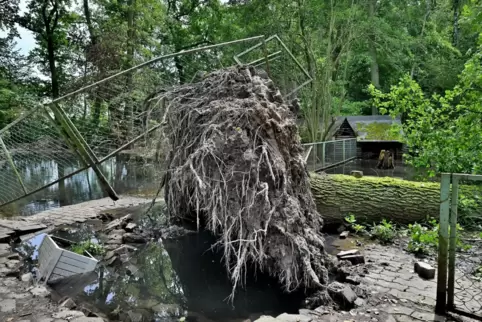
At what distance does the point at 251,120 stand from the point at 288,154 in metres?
0.68

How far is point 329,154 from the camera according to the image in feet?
39.2

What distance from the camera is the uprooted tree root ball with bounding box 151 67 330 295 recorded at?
3.42 meters

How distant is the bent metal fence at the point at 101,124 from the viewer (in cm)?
462

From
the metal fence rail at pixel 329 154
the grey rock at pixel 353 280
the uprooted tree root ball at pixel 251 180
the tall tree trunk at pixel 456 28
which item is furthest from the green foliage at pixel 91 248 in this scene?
the tall tree trunk at pixel 456 28

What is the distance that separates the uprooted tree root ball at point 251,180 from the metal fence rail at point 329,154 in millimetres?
5388

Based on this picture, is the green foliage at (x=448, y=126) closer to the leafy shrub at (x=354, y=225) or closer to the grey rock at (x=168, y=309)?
the leafy shrub at (x=354, y=225)

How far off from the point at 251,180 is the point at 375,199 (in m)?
3.03

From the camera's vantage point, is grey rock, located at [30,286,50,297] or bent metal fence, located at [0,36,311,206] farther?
bent metal fence, located at [0,36,311,206]

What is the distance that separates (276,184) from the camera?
3.61 meters

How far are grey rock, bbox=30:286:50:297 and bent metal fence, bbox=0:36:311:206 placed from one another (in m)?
1.76

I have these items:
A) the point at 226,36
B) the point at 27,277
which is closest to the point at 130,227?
the point at 27,277

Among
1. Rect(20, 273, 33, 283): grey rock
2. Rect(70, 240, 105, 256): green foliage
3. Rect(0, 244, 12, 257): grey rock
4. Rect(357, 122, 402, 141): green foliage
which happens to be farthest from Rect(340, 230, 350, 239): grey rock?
Rect(357, 122, 402, 141): green foliage

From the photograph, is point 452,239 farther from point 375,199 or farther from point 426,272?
point 375,199

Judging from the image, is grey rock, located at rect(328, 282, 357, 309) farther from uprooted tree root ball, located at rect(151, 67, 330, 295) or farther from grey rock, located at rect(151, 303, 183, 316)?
grey rock, located at rect(151, 303, 183, 316)
